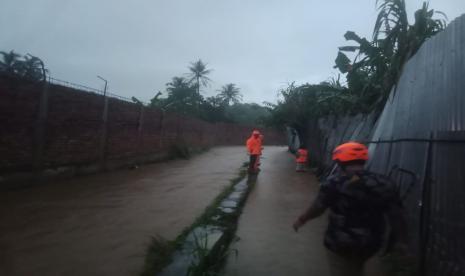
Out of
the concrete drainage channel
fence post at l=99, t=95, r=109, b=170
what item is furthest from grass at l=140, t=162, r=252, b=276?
fence post at l=99, t=95, r=109, b=170

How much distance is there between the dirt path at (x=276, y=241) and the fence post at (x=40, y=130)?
4739 millimetres

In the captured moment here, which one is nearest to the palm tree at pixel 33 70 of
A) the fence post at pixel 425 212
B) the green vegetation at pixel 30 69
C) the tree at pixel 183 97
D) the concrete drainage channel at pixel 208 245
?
the green vegetation at pixel 30 69

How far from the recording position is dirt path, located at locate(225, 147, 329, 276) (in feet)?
12.5

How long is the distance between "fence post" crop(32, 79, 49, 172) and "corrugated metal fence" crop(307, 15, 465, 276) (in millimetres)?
6899

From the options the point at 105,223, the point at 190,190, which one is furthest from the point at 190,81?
the point at 105,223

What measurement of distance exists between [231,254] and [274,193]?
4.27 m

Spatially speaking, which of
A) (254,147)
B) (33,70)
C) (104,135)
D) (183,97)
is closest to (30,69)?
(33,70)

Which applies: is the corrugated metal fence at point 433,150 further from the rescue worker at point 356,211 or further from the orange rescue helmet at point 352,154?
the orange rescue helmet at point 352,154

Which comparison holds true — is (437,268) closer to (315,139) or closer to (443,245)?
(443,245)

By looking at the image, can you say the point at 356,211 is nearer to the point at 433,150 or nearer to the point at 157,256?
the point at 433,150

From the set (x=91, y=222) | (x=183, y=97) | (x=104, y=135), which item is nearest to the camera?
(x=91, y=222)

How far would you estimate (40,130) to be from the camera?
8.16 m

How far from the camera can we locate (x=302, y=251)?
4.38m

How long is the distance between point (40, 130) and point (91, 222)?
393cm
